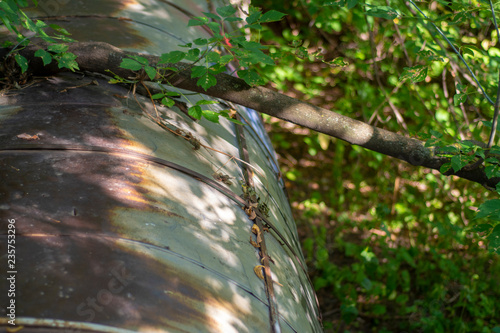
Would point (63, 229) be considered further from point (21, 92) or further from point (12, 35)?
point (12, 35)

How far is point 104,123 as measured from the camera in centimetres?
229

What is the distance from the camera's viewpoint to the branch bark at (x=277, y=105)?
266cm

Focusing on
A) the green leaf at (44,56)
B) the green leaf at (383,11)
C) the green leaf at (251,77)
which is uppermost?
the green leaf at (383,11)

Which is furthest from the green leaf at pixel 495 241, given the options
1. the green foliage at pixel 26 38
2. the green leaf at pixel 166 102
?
the green foliage at pixel 26 38

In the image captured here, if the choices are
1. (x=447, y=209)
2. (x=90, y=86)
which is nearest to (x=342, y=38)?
(x=447, y=209)

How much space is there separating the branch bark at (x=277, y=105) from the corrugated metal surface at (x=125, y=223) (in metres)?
0.11

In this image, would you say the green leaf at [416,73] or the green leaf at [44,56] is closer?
the green leaf at [44,56]

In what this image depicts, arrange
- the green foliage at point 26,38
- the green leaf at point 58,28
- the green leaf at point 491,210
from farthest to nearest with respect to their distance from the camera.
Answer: the green leaf at point 58,28 → the green foliage at point 26,38 → the green leaf at point 491,210

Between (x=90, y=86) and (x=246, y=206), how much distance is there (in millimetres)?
1164

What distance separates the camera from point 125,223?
5.87 ft

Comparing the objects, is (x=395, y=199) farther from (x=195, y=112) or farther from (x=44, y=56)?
(x=44, y=56)

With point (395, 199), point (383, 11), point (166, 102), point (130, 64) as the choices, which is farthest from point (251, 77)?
point (395, 199)

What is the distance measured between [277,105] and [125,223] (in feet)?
4.12

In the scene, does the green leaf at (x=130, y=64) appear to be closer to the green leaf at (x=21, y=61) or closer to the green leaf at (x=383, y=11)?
the green leaf at (x=21, y=61)
